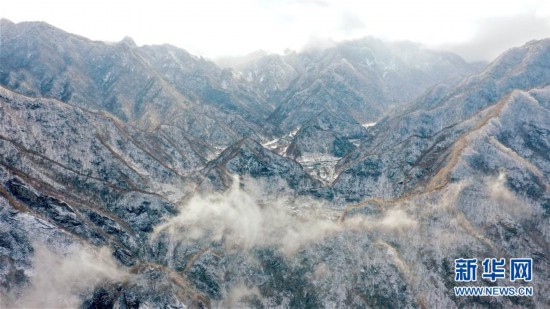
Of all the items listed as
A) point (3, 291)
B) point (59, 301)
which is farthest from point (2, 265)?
point (59, 301)

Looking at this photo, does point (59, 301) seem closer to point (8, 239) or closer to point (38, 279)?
point (38, 279)

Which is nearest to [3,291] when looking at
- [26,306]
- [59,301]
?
[26,306]

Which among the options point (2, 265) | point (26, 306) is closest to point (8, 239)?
point (2, 265)

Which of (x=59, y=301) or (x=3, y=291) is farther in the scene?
(x=59, y=301)

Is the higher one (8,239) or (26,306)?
(8,239)

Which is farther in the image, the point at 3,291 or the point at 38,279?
the point at 38,279

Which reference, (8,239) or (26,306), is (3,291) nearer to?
(26,306)

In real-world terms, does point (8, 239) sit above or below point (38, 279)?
above
